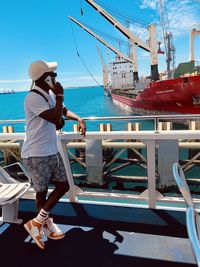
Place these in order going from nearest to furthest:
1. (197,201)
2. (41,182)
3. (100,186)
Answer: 1. (41,182)
2. (197,201)
3. (100,186)

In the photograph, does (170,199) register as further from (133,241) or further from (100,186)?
(100,186)

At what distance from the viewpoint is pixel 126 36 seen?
27656 millimetres

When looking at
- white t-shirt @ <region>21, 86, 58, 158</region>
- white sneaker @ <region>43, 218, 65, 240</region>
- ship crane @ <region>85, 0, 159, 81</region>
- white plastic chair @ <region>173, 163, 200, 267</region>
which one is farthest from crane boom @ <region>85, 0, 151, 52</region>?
white plastic chair @ <region>173, 163, 200, 267</region>

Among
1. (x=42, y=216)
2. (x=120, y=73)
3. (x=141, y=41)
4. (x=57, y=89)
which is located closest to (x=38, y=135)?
(x=57, y=89)

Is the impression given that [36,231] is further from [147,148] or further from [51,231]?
[147,148]

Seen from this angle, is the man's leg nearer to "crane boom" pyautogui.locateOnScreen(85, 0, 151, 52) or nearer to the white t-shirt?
the white t-shirt

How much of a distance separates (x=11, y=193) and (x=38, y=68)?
130 centimetres

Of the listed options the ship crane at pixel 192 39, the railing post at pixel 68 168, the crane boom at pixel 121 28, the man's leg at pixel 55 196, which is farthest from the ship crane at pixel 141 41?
the man's leg at pixel 55 196

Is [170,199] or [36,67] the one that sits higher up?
[36,67]

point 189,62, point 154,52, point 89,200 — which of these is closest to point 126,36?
point 154,52

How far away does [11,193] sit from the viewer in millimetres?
2539

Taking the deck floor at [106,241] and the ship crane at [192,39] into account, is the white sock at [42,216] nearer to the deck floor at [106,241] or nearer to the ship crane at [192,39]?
the deck floor at [106,241]

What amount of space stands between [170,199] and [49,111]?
180cm

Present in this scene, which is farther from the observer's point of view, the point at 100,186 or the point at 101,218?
the point at 100,186
